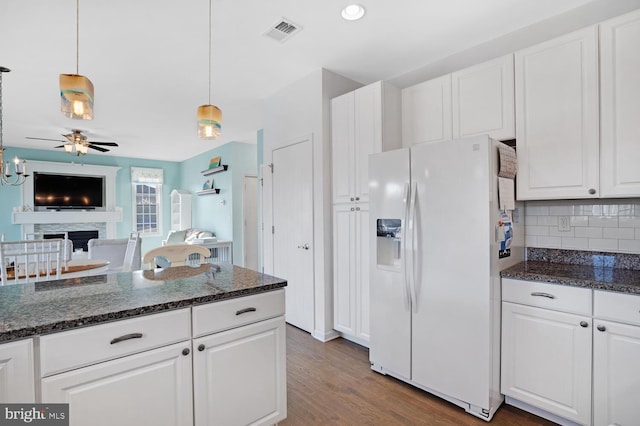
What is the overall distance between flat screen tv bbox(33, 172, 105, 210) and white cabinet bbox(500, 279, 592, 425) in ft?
26.9

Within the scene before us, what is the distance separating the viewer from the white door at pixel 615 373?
1.61 meters

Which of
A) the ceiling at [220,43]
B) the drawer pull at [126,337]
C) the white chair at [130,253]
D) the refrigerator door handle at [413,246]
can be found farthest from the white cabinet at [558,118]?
the white chair at [130,253]

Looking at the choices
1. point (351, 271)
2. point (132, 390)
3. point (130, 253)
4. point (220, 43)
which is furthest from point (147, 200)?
point (132, 390)

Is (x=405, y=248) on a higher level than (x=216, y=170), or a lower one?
lower

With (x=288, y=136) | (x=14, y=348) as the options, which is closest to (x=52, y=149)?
(x=288, y=136)

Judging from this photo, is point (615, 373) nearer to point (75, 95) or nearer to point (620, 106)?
point (620, 106)

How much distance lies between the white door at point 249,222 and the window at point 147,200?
125 inches

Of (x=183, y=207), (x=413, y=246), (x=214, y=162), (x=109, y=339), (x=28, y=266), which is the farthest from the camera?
(x=183, y=207)

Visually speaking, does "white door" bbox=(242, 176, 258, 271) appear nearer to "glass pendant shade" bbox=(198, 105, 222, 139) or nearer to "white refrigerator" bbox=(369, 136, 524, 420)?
"white refrigerator" bbox=(369, 136, 524, 420)

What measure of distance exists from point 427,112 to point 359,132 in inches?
24.2

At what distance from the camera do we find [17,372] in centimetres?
108

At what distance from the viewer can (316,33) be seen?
257cm

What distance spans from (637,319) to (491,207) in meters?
0.86

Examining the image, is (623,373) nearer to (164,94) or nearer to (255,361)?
(255,361)
